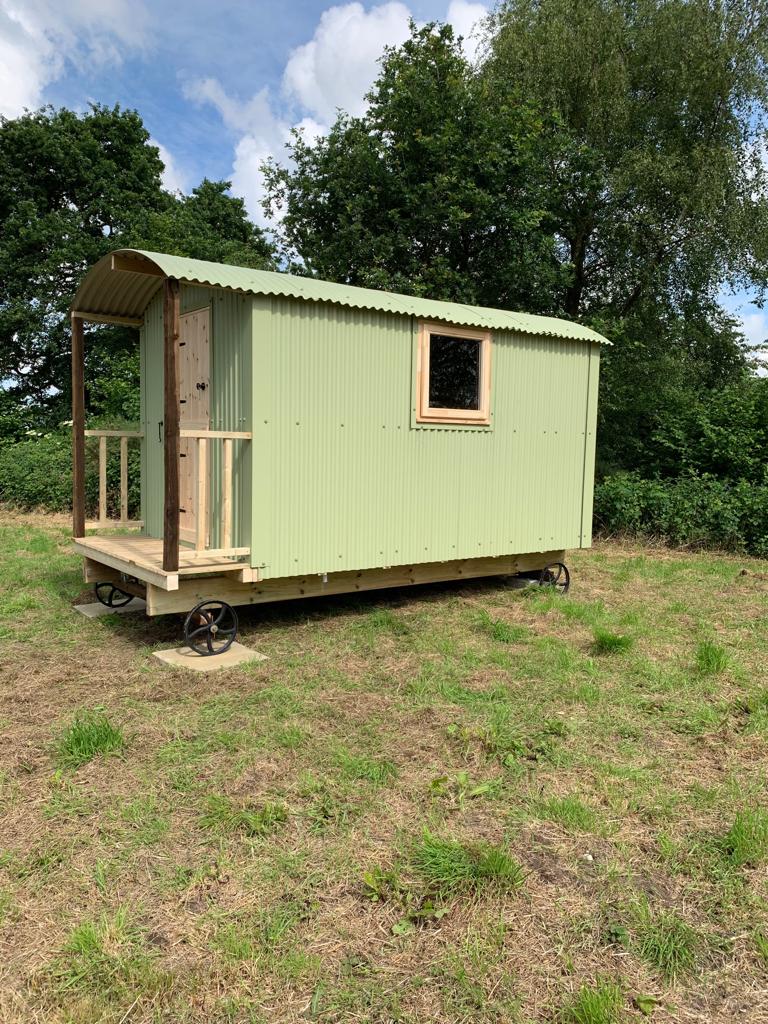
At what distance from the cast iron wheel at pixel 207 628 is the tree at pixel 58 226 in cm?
1397

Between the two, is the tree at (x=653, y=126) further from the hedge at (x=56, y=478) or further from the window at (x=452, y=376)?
the hedge at (x=56, y=478)

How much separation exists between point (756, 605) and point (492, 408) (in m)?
3.19

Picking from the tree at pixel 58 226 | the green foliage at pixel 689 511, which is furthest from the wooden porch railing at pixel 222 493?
the tree at pixel 58 226

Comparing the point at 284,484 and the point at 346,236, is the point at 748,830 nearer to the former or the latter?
the point at 284,484

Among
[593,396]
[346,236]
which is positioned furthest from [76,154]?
[593,396]

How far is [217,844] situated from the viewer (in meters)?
2.77

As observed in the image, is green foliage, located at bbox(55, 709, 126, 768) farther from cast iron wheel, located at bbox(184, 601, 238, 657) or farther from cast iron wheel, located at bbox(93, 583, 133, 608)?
cast iron wheel, located at bbox(93, 583, 133, 608)

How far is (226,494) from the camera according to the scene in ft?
17.2

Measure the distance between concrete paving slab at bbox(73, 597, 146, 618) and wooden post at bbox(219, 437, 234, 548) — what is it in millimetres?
1419

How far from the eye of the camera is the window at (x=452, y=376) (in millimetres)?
6176

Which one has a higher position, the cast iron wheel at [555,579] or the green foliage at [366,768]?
the cast iron wheel at [555,579]

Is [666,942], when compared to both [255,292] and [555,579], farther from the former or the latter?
[555,579]

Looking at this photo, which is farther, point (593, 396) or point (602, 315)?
point (602, 315)

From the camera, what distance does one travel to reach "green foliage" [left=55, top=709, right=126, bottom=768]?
3.45 metres
